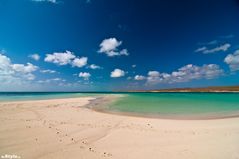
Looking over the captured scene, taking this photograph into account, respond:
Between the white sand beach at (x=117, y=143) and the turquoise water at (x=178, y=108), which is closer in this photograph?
the white sand beach at (x=117, y=143)

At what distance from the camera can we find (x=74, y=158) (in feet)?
15.2

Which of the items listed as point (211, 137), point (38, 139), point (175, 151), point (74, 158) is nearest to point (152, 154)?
point (175, 151)

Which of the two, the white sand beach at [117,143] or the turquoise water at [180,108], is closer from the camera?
the white sand beach at [117,143]

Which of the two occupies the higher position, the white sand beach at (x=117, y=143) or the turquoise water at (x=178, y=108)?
the turquoise water at (x=178, y=108)

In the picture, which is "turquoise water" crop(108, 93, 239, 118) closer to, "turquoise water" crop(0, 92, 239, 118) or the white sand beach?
"turquoise water" crop(0, 92, 239, 118)

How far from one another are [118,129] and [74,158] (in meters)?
3.50

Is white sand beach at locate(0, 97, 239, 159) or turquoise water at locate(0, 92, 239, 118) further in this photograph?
turquoise water at locate(0, 92, 239, 118)

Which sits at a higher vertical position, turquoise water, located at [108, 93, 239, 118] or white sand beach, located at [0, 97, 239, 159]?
turquoise water, located at [108, 93, 239, 118]

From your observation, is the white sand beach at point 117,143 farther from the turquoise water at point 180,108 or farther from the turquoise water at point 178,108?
the turquoise water at point 180,108

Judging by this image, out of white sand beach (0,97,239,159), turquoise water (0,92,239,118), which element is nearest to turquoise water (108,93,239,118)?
turquoise water (0,92,239,118)

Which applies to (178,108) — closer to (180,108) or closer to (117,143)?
(180,108)

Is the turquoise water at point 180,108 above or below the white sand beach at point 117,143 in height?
above

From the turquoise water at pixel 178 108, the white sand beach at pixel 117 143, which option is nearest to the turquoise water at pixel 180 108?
the turquoise water at pixel 178 108

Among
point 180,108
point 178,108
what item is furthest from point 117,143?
point 180,108
